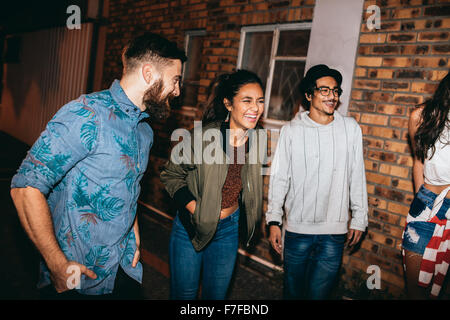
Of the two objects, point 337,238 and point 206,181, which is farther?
point 337,238

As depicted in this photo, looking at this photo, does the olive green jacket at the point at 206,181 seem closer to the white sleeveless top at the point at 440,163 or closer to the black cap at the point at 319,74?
the black cap at the point at 319,74

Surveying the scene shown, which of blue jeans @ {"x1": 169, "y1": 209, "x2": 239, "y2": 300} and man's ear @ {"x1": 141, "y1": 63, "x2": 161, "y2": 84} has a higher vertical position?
man's ear @ {"x1": 141, "y1": 63, "x2": 161, "y2": 84}

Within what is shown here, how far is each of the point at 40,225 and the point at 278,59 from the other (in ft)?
12.2

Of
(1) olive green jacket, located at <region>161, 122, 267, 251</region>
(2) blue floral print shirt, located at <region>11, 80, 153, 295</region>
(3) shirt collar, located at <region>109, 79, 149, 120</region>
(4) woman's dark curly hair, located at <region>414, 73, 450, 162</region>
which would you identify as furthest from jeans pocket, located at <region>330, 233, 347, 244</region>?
(3) shirt collar, located at <region>109, 79, 149, 120</region>

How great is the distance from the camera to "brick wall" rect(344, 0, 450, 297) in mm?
2832

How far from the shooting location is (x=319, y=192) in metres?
2.67

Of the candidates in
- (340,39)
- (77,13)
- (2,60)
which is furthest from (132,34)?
(2,60)

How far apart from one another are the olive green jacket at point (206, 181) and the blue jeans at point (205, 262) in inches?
4.2

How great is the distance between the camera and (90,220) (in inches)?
60.0

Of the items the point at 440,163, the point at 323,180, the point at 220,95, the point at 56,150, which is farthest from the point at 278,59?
the point at 56,150

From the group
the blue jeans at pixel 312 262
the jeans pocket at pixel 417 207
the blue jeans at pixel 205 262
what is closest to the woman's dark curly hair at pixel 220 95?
the blue jeans at pixel 205 262

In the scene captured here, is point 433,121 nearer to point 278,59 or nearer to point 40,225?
point 278,59

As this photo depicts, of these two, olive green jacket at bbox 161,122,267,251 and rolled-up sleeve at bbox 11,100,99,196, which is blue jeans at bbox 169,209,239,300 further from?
rolled-up sleeve at bbox 11,100,99,196

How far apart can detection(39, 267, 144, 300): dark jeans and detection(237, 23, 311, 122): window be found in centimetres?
298
